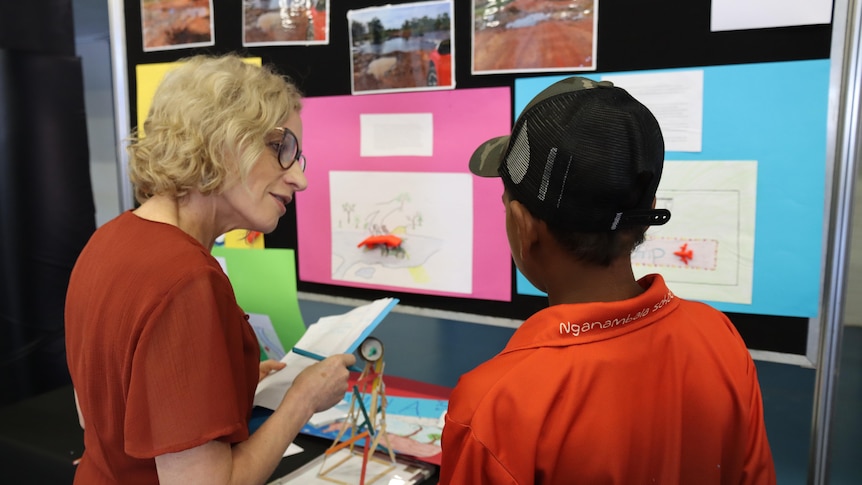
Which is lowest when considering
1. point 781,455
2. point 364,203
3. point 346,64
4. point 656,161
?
point 781,455

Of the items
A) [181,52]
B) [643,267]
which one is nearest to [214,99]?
[643,267]

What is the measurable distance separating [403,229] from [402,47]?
17.7 inches

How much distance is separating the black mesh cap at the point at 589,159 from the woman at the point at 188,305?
0.46 m

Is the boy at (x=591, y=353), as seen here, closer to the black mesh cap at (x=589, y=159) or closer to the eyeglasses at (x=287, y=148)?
the black mesh cap at (x=589, y=159)

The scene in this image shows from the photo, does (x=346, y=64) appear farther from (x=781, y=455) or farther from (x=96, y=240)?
(x=781, y=455)

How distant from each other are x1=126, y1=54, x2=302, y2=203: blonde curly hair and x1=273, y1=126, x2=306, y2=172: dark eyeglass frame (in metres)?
0.02

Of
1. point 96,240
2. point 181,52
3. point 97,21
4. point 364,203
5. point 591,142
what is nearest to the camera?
point 591,142

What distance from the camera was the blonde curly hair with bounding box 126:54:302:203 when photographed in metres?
0.95

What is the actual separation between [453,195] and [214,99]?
704mm

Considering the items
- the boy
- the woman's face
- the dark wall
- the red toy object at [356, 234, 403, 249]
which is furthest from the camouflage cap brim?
the dark wall

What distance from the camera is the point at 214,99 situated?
96 cm

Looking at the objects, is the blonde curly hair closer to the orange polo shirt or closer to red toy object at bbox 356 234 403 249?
the orange polo shirt

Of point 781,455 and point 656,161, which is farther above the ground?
point 656,161

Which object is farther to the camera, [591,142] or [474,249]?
[474,249]
